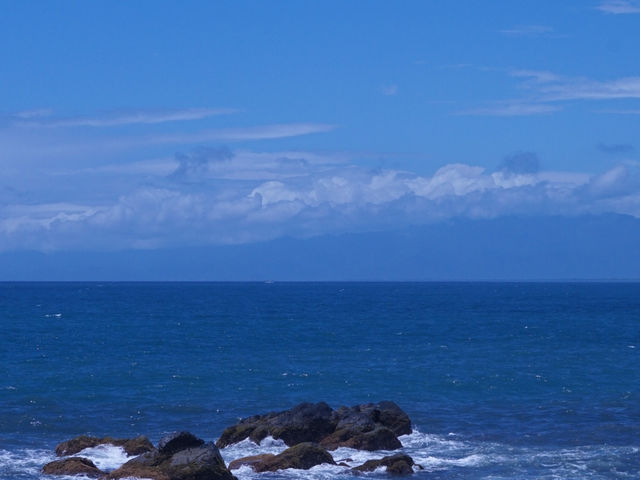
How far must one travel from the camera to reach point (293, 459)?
120 feet

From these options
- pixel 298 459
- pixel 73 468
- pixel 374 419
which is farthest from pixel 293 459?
pixel 73 468

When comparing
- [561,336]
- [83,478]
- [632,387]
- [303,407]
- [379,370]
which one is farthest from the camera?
[561,336]

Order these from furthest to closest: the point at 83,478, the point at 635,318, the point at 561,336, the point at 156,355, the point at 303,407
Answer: the point at 635,318
the point at 561,336
the point at 156,355
the point at 303,407
the point at 83,478

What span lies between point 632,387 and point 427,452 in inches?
947

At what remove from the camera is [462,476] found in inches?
1395

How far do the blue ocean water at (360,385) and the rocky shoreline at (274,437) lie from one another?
0.89 m

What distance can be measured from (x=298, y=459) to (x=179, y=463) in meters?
5.18

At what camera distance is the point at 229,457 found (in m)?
39.0

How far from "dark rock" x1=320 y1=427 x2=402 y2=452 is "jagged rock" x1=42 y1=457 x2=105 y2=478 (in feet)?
33.3

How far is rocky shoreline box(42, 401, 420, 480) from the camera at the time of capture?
111 ft

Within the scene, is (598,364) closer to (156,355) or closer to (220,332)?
(156,355)

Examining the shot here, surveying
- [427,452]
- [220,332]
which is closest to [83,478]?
[427,452]

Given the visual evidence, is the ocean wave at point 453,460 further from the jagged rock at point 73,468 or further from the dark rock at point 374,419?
the dark rock at point 374,419

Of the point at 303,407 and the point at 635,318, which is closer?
the point at 303,407
